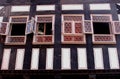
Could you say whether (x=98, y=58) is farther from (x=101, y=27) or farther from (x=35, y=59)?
(x=35, y=59)

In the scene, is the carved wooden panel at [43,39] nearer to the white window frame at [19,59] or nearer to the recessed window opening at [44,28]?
the recessed window opening at [44,28]

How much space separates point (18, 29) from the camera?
1462 cm

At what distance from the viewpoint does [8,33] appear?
46.6 feet

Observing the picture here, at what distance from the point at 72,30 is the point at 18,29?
302cm

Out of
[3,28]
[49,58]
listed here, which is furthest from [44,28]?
[3,28]

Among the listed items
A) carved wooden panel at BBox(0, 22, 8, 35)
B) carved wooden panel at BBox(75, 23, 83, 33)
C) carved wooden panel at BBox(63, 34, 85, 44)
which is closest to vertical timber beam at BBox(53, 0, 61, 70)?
carved wooden panel at BBox(63, 34, 85, 44)

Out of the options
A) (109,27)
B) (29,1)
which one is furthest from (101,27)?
(29,1)

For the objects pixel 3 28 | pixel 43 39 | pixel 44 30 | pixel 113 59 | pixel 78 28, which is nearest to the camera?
pixel 113 59

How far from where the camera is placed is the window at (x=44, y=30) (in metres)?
13.9

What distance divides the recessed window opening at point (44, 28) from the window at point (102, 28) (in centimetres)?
239

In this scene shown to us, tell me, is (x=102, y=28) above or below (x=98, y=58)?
above

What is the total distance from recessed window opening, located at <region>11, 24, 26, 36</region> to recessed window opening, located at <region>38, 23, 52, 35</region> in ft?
2.94

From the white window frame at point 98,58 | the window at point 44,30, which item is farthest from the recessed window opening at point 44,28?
the white window frame at point 98,58

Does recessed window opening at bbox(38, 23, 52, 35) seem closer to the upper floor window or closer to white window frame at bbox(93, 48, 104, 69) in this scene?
the upper floor window
